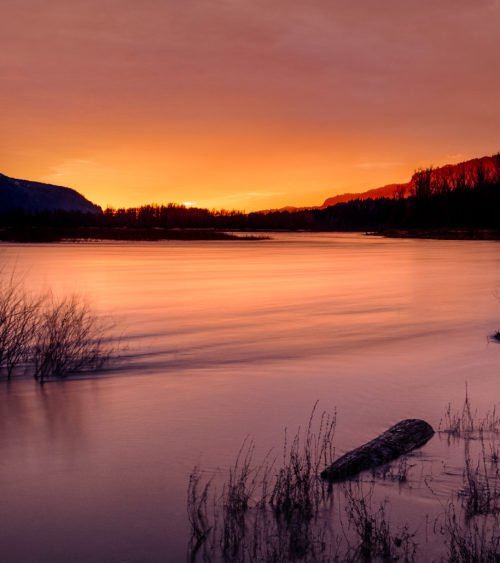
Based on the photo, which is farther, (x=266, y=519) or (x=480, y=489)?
(x=480, y=489)

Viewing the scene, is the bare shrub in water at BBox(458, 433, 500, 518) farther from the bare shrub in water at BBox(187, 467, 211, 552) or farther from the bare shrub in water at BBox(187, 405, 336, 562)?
the bare shrub in water at BBox(187, 467, 211, 552)

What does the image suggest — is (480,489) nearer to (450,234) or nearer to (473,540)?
(473,540)

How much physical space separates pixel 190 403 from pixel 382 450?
373 cm

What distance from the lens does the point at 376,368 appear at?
11.9 meters

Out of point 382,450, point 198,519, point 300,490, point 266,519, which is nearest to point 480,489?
point 382,450

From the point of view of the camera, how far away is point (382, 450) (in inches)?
255

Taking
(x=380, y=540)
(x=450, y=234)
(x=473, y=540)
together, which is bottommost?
(x=473, y=540)

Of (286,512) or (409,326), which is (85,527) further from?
(409,326)

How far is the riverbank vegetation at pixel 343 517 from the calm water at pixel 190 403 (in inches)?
7.8

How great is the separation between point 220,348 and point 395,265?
123 ft

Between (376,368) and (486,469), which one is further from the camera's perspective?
(376,368)

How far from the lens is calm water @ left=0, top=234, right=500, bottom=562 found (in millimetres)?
5383

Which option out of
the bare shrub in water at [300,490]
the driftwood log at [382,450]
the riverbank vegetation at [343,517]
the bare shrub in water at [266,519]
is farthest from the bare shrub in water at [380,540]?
the driftwood log at [382,450]

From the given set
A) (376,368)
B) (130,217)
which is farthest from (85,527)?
(130,217)
